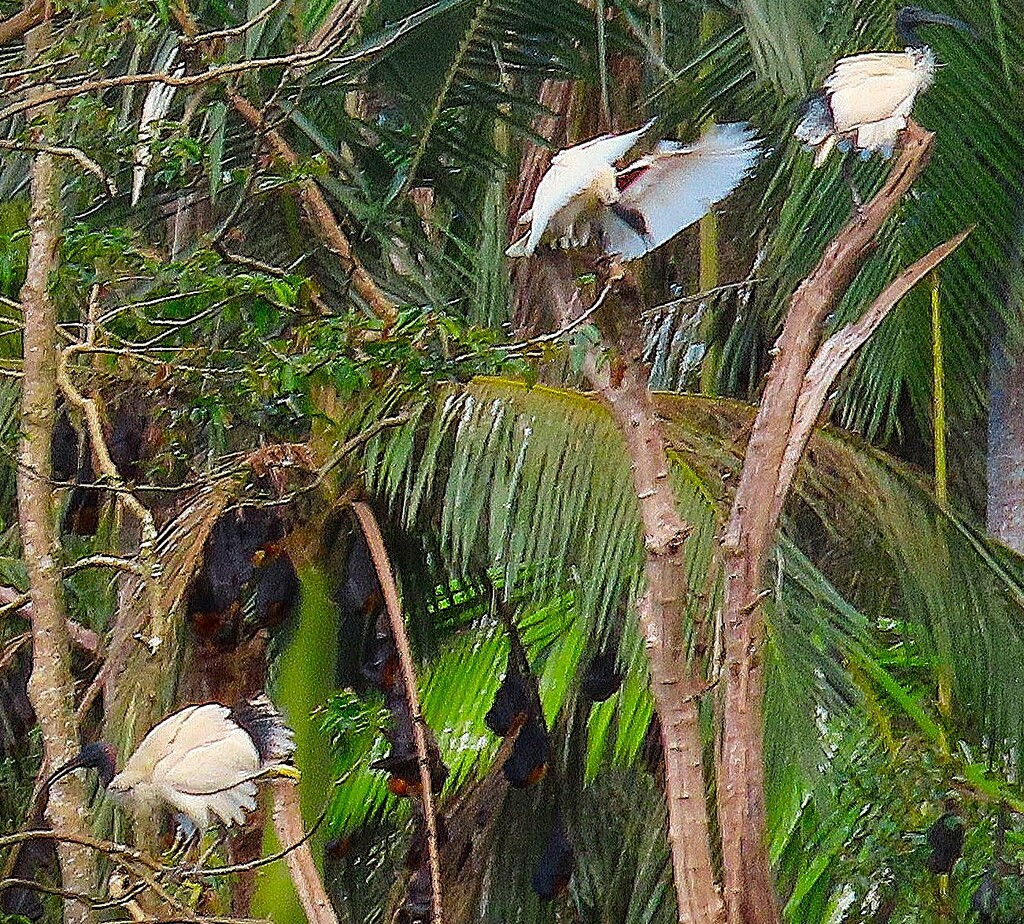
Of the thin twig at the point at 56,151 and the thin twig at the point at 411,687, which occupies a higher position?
the thin twig at the point at 56,151

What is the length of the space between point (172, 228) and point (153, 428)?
1.93 feet

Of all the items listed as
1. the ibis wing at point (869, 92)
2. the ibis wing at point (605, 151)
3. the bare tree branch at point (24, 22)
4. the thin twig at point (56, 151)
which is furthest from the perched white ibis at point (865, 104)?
the bare tree branch at point (24, 22)

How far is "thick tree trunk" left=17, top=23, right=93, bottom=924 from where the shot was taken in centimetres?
139

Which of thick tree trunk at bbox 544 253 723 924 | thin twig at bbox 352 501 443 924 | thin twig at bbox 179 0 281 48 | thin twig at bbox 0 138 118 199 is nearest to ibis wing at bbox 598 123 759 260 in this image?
thick tree trunk at bbox 544 253 723 924

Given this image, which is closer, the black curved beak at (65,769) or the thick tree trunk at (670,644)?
the thick tree trunk at (670,644)

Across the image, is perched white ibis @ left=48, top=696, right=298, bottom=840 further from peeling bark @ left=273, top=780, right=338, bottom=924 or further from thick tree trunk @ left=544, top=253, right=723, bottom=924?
thick tree trunk @ left=544, top=253, right=723, bottom=924

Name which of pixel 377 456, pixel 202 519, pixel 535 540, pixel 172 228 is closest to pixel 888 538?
pixel 535 540

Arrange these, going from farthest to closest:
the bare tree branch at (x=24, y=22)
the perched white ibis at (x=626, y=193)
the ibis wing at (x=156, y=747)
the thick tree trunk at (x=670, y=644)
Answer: the bare tree branch at (x=24, y=22), the ibis wing at (x=156, y=747), the perched white ibis at (x=626, y=193), the thick tree trunk at (x=670, y=644)

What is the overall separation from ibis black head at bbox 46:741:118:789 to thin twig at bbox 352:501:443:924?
404 mm

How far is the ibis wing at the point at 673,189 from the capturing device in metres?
1.19

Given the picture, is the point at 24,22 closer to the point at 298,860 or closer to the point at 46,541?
the point at 46,541

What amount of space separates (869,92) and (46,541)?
2.91ft

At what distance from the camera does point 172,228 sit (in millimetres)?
2436

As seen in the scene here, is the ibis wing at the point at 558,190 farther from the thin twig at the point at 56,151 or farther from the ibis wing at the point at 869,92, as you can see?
the thin twig at the point at 56,151
